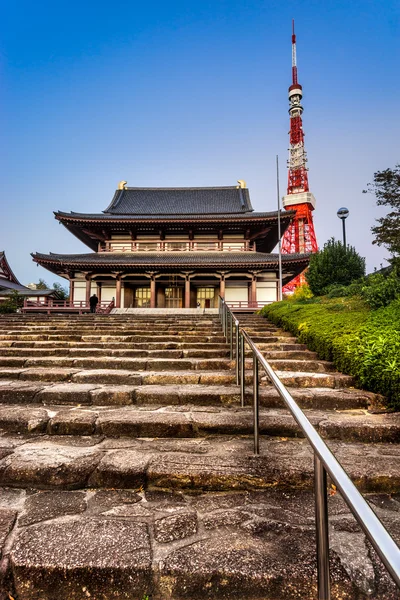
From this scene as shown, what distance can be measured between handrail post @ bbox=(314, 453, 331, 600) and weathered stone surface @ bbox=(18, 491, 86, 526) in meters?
1.37

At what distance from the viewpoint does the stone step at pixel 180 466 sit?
2.08 meters

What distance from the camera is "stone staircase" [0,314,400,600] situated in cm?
140

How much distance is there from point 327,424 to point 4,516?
101 inches

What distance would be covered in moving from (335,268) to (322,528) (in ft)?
47.7

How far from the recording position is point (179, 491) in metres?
2.07

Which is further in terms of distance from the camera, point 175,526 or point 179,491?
point 179,491

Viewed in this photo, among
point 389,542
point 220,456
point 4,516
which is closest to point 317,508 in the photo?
point 389,542

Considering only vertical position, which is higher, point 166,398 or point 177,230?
point 177,230

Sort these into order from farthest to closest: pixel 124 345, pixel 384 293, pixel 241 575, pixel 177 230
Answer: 1. pixel 177 230
2. pixel 124 345
3. pixel 384 293
4. pixel 241 575

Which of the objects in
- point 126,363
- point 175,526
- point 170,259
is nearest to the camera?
point 175,526

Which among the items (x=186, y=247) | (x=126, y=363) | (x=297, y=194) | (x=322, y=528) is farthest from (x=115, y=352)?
(x=297, y=194)

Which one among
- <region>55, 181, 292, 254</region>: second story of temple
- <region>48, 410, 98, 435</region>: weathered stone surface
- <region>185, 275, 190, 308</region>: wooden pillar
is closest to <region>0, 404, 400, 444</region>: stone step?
<region>48, 410, 98, 435</region>: weathered stone surface

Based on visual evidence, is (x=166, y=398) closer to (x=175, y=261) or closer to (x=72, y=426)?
(x=72, y=426)

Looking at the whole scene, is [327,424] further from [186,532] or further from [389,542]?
[389,542]
